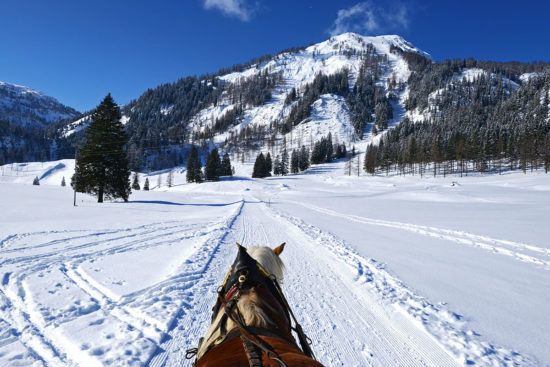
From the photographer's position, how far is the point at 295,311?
3906 millimetres

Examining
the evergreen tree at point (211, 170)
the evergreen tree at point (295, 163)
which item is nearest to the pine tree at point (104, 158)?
the evergreen tree at point (211, 170)

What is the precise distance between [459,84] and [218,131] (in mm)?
152402

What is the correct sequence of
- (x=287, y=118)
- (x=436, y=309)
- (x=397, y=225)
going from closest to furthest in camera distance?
(x=436, y=309) < (x=397, y=225) < (x=287, y=118)

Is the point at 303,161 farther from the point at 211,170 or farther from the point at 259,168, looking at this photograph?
the point at 211,170

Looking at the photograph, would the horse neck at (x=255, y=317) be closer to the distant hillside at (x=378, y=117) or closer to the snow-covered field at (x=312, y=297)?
the snow-covered field at (x=312, y=297)

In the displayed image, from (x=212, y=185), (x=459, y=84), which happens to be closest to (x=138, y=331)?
(x=212, y=185)

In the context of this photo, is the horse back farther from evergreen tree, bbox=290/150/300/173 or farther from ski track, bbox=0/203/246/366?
evergreen tree, bbox=290/150/300/173

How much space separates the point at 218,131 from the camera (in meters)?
163

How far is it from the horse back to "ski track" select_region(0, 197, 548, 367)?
186 cm

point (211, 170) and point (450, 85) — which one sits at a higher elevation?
point (450, 85)

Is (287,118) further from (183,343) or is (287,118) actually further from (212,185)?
(183,343)

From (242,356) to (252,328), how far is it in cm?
18

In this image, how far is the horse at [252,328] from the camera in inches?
48.5

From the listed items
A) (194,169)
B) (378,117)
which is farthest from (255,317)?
(378,117)
